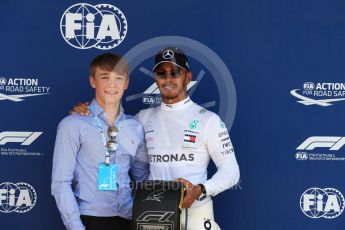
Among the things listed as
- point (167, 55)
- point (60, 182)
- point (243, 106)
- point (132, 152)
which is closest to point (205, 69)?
point (243, 106)

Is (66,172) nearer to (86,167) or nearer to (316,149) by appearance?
(86,167)

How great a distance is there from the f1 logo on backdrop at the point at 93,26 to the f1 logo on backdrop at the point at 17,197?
0.97m

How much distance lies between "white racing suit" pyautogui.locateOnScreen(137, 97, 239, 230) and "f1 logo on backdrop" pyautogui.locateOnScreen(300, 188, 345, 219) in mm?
784

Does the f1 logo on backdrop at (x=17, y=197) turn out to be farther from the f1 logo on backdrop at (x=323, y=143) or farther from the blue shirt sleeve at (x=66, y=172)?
the f1 logo on backdrop at (x=323, y=143)

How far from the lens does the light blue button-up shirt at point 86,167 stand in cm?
247

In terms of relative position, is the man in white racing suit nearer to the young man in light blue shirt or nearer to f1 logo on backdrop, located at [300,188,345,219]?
the young man in light blue shirt

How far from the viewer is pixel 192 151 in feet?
8.89

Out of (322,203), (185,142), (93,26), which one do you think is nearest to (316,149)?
(322,203)

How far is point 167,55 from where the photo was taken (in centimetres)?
275

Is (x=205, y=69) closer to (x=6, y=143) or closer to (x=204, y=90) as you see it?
(x=204, y=90)

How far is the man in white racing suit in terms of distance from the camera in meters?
2.68

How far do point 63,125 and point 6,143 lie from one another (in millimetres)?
881

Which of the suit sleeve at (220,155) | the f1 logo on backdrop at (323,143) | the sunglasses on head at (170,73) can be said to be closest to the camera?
the suit sleeve at (220,155)

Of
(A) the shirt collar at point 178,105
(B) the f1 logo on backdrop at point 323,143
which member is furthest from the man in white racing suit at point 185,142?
(B) the f1 logo on backdrop at point 323,143
